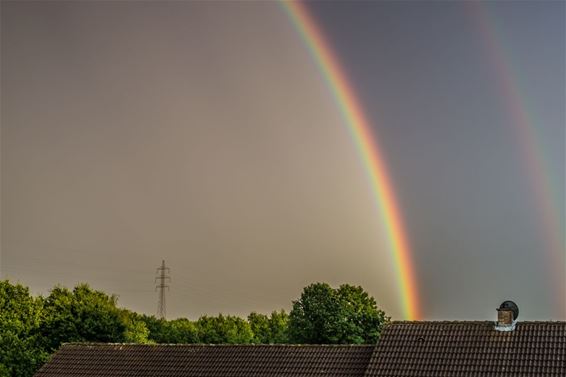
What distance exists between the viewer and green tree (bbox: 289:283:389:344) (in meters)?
68.1

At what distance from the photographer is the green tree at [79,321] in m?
64.1

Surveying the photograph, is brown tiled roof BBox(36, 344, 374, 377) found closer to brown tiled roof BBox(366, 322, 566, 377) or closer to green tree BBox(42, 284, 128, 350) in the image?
brown tiled roof BBox(366, 322, 566, 377)

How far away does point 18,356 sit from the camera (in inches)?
2329

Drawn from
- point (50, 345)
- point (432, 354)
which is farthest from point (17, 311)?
point (432, 354)

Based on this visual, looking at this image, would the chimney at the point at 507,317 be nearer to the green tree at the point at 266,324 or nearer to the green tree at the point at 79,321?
the green tree at the point at 79,321

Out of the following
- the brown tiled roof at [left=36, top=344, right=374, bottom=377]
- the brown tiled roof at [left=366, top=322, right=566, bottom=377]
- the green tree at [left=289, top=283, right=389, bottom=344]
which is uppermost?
the green tree at [left=289, top=283, right=389, bottom=344]

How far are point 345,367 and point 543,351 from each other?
331 inches

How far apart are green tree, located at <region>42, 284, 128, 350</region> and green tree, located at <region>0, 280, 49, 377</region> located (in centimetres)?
92

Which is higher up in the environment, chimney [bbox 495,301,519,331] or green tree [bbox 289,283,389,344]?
green tree [bbox 289,283,389,344]

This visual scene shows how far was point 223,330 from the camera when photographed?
339 ft

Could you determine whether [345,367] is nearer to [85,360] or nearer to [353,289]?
[85,360]

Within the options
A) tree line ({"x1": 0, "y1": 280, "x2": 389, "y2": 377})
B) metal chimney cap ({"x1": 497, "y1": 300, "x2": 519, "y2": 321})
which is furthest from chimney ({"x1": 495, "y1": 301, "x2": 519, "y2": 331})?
tree line ({"x1": 0, "y1": 280, "x2": 389, "y2": 377})

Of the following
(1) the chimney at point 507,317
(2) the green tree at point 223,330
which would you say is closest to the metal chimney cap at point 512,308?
(1) the chimney at point 507,317

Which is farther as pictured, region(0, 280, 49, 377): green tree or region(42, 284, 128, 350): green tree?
region(42, 284, 128, 350): green tree
